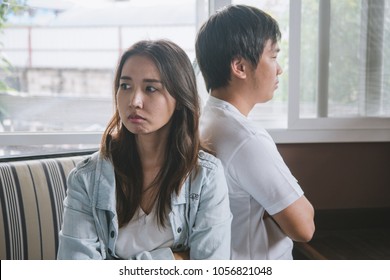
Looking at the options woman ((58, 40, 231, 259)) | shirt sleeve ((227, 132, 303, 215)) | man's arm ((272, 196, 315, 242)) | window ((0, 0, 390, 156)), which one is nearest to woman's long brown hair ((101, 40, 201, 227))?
woman ((58, 40, 231, 259))

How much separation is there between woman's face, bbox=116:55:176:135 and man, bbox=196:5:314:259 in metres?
0.14

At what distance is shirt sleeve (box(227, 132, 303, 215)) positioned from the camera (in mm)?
921

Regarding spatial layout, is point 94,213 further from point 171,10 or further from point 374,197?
point 374,197

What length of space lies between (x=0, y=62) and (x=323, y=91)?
1.36m

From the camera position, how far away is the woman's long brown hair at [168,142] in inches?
36.1

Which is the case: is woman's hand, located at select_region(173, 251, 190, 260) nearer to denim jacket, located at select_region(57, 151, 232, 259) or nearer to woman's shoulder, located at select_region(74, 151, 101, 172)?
denim jacket, located at select_region(57, 151, 232, 259)

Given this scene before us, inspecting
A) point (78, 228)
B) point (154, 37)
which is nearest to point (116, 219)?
point (78, 228)

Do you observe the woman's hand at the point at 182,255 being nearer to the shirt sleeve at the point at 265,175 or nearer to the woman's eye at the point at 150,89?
the shirt sleeve at the point at 265,175

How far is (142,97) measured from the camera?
2.94 feet

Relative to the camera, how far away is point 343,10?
200cm

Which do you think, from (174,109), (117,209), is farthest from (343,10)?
(117,209)

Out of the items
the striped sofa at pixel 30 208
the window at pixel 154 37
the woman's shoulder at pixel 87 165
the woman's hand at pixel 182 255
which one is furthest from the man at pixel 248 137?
the window at pixel 154 37

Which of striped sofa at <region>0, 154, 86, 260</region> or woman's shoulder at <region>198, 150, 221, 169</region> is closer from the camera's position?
woman's shoulder at <region>198, 150, 221, 169</region>
